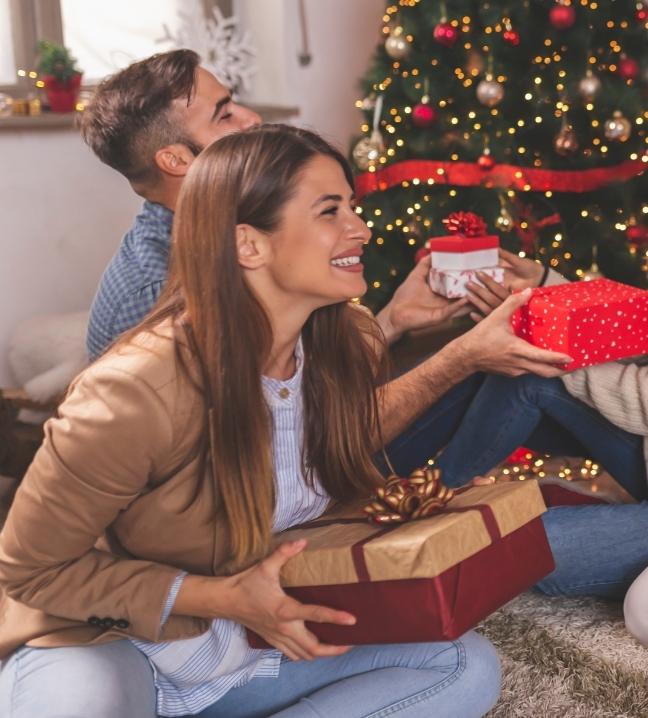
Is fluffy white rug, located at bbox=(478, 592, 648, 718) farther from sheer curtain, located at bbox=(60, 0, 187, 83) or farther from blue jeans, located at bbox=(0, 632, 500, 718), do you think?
sheer curtain, located at bbox=(60, 0, 187, 83)

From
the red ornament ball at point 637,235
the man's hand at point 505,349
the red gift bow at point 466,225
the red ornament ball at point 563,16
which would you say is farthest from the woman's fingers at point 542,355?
the red ornament ball at point 563,16

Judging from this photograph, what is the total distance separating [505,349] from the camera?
6.48ft

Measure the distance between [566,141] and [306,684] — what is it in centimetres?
205

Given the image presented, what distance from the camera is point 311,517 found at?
1.58 metres

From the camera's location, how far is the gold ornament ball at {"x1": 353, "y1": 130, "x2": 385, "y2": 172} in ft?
10.8

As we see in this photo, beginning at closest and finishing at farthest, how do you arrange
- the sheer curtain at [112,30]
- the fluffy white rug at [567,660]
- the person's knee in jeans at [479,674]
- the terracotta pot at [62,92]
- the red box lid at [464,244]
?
the person's knee in jeans at [479,674]
the fluffy white rug at [567,660]
the red box lid at [464,244]
the terracotta pot at [62,92]
the sheer curtain at [112,30]

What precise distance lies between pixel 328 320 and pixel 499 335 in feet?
1.54

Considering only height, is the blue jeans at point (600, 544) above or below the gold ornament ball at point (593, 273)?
below

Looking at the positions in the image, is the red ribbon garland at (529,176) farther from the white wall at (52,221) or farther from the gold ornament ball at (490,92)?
the white wall at (52,221)

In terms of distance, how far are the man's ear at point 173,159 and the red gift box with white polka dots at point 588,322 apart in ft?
2.26

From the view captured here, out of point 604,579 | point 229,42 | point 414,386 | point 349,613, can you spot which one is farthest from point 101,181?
point 349,613

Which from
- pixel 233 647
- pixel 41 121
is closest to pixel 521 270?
pixel 233 647

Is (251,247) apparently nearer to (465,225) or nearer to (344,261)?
(344,261)

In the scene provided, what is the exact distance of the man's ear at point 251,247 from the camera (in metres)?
1.41
